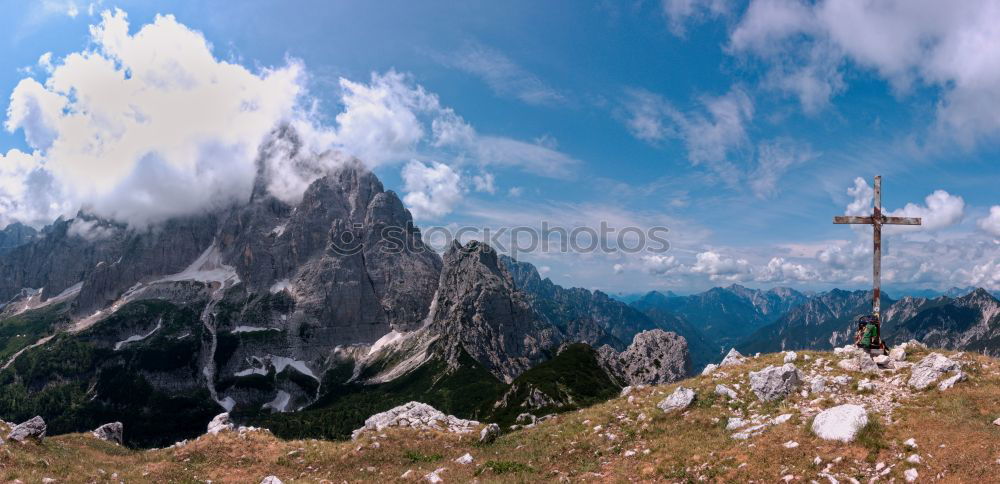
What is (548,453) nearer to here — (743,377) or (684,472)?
(684,472)

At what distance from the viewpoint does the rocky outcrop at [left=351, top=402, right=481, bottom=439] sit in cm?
3753

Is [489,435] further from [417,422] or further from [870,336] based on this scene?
[870,336]

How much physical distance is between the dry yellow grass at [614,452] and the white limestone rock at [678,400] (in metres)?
0.58

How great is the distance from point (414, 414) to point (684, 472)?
24851 mm

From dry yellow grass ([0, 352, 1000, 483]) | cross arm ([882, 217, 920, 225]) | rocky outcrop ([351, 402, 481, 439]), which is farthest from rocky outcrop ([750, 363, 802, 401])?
rocky outcrop ([351, 402, 481, 439])

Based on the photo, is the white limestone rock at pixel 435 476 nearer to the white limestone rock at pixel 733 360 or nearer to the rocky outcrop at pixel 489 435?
the rocky outcrop at pixel 489 435

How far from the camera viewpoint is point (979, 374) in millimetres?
25609

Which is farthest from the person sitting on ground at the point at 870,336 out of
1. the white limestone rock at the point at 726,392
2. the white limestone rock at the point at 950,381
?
the white limestone rock at the point at 726,392

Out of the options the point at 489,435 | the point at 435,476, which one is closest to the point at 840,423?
the point at 435,476

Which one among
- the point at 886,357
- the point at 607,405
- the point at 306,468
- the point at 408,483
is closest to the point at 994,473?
the point at 886,357

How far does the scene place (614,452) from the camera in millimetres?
25953

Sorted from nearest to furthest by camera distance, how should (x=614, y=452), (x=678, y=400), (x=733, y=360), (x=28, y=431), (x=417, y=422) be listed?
(x=614, y=452), (x=678, y=400), (x=28, y=431), (x=733, y=360), (x=417, y=422)

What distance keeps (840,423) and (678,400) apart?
30.6 ft

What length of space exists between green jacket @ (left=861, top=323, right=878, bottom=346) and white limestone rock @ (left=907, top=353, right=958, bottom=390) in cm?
433
